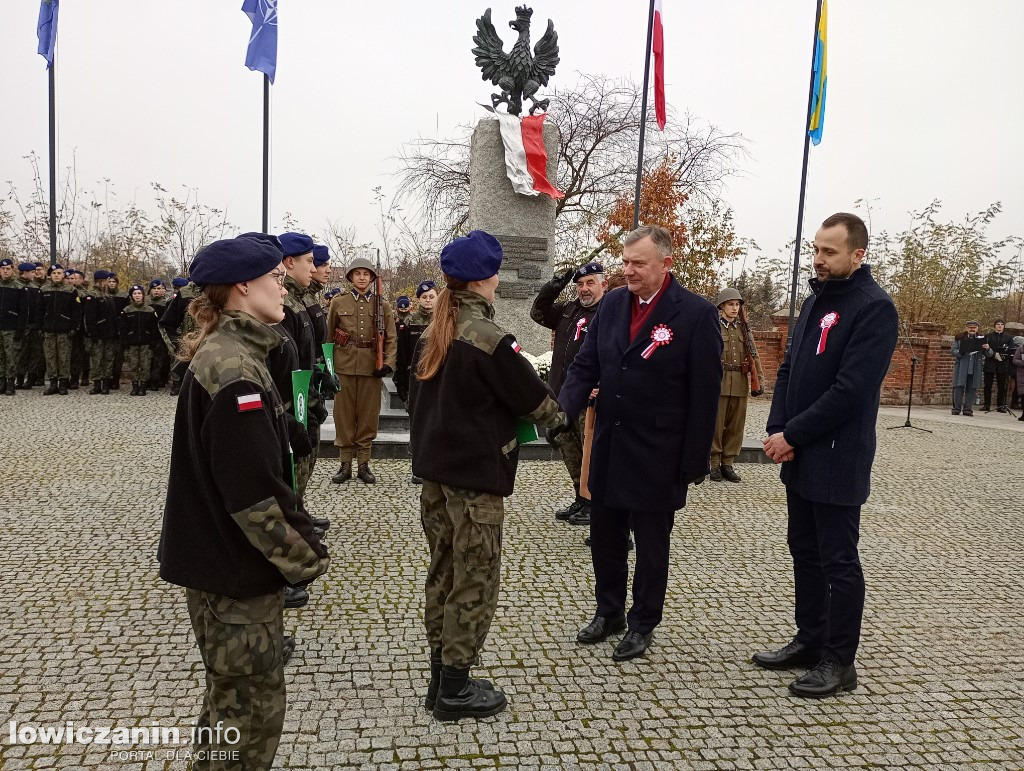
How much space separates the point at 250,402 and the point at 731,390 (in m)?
7.04

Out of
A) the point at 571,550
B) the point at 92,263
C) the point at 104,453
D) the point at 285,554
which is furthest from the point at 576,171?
the point at 285,554

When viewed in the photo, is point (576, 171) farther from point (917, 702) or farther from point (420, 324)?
point (917, 702)

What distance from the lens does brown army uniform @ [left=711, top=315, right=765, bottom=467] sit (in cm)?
820

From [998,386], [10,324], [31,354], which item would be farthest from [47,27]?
[998,386]

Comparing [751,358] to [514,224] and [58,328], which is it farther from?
[58,328]

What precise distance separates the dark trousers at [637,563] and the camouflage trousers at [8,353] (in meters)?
12.6

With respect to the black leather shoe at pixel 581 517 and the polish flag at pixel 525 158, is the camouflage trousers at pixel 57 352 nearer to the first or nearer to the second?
the polish flag at pixel 525 158

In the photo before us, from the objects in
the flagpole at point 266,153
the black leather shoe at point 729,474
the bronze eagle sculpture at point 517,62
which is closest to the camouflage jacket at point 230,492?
the black leather shoe at point 729,474

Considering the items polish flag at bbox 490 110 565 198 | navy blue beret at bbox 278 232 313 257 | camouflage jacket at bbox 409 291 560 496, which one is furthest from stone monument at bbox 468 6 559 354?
camouflage jacket at bbox 409 291 560 496

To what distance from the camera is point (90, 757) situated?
2.72 m

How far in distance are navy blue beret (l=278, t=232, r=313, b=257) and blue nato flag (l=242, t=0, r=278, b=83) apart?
22.4 ft

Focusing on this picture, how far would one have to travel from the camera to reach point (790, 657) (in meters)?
3.69

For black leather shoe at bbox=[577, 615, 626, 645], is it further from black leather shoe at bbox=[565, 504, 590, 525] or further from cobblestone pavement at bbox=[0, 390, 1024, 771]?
black leather shoe at bbox=[565, 504, 590, 525]

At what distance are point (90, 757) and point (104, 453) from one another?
619cm
